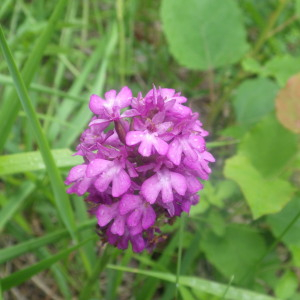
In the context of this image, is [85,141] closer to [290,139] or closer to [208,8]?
[290,139]

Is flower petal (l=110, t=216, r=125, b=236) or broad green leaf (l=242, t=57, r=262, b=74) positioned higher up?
broad green leaf (l=242, t=57, r=262, b=74)

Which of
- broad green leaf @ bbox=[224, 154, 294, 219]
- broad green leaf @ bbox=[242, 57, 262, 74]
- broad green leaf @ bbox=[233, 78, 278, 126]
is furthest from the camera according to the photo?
broad green leaf @ bbox=[233, 78, 278, 126]

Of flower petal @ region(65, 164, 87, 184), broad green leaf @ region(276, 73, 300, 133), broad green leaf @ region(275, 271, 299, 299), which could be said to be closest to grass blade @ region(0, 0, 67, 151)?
flower petal @ region(65, 164, 87, 184)

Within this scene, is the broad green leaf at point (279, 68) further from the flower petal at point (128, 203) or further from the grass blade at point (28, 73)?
the flower petal at point (128, 203)

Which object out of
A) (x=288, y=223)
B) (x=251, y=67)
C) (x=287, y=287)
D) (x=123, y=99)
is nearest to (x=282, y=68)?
(x=251, y=67)

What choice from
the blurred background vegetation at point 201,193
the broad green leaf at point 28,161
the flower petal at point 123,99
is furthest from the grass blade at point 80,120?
the flower petal at point 123,99

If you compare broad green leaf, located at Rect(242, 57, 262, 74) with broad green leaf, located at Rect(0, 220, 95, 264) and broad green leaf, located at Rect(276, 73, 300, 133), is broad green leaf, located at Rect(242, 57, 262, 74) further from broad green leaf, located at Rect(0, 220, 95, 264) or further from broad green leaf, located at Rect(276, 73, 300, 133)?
broad green leaf, located at Rect(0, 220, 95, 264)

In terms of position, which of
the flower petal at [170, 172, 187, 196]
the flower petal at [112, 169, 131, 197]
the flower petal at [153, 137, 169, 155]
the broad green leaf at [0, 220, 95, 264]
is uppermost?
the flower petal at [153, 137, 169, 155]

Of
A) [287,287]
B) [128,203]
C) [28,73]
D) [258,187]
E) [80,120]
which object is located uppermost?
[28,73]

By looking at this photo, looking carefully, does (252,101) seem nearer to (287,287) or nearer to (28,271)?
(287,287)
